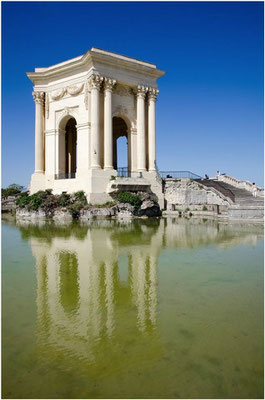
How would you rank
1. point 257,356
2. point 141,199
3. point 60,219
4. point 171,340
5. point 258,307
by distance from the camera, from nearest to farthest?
1. point 257,356
2. point 171,340
3. point 258,307
4. point 60,219
5. point 141,199

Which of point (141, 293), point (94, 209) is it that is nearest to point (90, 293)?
point (141, 293)

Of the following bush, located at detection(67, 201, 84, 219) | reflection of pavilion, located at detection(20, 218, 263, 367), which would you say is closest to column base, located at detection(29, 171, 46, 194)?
bush, located at detection(67, 201, 84, 219)

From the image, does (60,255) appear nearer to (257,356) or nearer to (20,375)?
(20,375)

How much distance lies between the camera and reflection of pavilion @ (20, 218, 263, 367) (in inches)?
161

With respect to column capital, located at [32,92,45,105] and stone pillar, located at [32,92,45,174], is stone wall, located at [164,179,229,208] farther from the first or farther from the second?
column capital, located at [32,92,45,105]

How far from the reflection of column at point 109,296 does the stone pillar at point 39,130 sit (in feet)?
69.7

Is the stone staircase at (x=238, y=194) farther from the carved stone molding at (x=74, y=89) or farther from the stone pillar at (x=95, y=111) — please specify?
the carved stone molding at (x=74, y=89)

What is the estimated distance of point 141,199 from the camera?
22922 mm

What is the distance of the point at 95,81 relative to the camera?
2317 centimetres

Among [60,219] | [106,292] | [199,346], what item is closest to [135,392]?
[199,346]

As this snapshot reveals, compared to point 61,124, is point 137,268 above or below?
below

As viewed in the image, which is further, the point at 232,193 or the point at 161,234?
the point at 232,193

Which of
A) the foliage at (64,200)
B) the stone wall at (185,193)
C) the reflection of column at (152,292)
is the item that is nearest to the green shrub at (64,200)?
the foliage at (64,200)

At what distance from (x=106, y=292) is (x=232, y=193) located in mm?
23402
